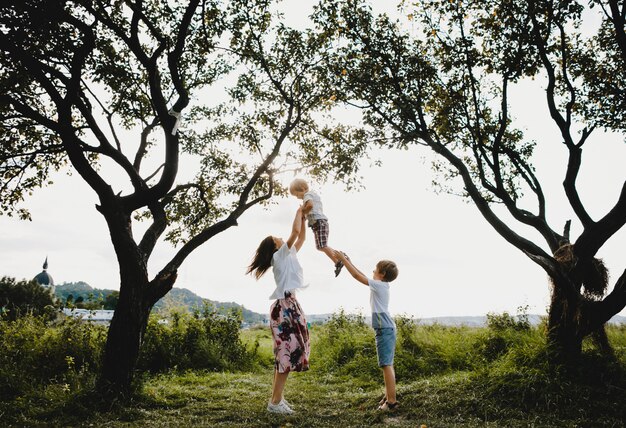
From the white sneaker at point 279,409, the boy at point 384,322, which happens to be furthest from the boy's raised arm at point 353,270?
the white sneaker at point 279,409

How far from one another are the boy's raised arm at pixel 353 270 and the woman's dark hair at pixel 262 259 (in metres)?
0.99

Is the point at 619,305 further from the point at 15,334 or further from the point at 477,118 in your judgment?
the point at 15,334

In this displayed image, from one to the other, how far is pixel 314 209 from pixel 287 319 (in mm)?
1929

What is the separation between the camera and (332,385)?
8.11 m

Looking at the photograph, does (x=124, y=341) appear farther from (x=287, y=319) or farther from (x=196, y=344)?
(x=196, y=344)

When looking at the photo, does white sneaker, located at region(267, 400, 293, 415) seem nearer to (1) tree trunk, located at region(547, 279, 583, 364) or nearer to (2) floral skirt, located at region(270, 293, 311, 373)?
(2) floral skirt, located at region(270, 293, 311, 373)

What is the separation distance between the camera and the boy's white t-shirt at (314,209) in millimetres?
6355

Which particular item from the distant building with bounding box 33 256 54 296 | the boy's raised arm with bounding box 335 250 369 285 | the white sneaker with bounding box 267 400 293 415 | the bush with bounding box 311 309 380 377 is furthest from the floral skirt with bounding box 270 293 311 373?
the distant building with bounding box 33 256 54 296

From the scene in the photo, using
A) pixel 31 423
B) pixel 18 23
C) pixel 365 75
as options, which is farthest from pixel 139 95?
pixel 31 423

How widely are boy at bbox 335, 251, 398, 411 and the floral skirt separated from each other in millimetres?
972

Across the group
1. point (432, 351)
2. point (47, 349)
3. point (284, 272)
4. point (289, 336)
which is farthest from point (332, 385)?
point (47, 349)

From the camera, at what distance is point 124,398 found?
19.3 feet

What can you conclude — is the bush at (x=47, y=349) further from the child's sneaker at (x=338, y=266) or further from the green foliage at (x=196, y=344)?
the child's sneaker at (x=338, y=266)

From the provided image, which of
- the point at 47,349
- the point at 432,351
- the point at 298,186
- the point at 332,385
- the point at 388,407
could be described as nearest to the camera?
the point at 388,407
